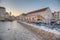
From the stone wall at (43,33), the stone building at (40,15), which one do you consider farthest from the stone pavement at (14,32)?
the stone building at (40,15)

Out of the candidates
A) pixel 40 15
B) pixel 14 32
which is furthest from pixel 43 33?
pixel 14 32

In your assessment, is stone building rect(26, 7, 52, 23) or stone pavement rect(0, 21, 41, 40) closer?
stone pavement rect(0, 21, 41, 40)

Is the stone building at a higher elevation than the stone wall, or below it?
higher

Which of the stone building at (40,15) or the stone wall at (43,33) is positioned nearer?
the stone wall at (43,33)

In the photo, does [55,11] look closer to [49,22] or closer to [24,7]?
[49,22]

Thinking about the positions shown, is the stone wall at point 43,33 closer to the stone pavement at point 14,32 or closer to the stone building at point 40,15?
the stone pavement at point 14,32

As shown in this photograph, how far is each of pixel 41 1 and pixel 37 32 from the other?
0.64m

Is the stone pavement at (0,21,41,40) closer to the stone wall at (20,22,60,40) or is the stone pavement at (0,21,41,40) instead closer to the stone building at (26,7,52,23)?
the stone wall at (20,22,60,40)

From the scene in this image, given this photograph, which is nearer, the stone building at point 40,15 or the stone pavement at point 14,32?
the stone pavement at point 14,32

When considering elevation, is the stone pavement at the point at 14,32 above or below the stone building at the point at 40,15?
below

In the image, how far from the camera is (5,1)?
2.03 meters

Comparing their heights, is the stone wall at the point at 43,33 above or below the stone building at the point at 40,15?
below

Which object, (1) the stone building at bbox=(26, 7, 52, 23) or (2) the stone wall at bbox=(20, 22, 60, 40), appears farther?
(1) the stone building at bbox=(26, 7, 52, 23)

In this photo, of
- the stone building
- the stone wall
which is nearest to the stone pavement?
the stone wall
